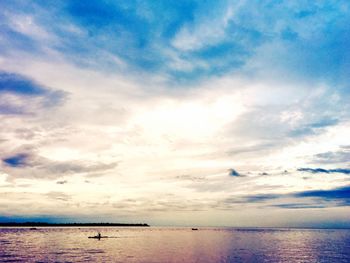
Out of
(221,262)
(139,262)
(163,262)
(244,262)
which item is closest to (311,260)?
(244,262)

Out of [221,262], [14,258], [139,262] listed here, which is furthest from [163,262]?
[14,258]

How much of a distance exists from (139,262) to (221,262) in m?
17.1

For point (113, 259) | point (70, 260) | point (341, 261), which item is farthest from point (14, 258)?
point (341, 261)

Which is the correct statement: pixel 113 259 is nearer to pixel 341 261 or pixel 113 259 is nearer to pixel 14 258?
pixel 14 258

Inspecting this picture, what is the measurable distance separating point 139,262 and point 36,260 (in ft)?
74.1

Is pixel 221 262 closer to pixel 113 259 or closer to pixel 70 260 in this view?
pixel 113 259

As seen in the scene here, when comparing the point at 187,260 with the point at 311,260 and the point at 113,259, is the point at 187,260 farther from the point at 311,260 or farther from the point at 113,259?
the point at 311,260

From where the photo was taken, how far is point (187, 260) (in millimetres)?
72062

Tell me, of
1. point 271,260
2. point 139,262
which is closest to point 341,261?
point 271,260

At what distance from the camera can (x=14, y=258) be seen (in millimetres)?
74688

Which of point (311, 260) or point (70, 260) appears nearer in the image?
point (70, 260)

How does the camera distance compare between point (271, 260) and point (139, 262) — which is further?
point (271, 260)

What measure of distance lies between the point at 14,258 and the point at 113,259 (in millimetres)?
22565

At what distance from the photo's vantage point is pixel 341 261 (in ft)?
247
